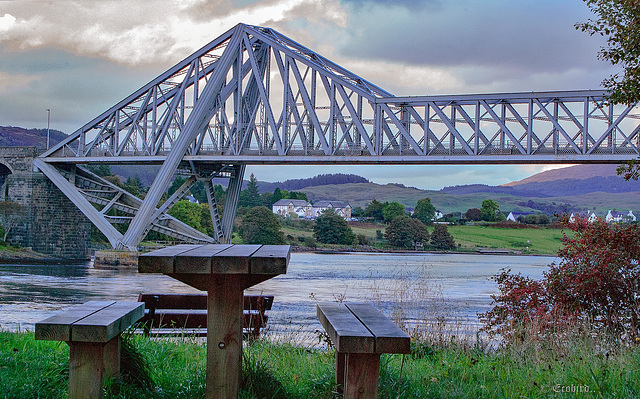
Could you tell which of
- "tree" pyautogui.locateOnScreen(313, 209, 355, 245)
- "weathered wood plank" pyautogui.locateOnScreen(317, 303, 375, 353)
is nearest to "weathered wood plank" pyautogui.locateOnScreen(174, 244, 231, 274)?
"weathered wood plank" pyautogui.locateOnScreen(317, 303, 375, 353)

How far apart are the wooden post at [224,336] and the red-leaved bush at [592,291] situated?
4491 millimetres

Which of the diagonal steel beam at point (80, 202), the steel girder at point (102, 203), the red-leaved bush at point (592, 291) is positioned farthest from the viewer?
the steel girder at point (102, 203)

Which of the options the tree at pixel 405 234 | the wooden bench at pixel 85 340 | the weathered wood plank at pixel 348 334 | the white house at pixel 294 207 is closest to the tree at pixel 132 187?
the tree at pixel 405 234

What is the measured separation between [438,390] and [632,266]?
5.23 m

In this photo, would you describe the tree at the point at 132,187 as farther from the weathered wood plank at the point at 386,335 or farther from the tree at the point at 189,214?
the weathered wood plank at the point at 386,335

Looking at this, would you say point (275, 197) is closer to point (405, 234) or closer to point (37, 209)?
point (405, 234)

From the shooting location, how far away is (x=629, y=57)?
7.80 m

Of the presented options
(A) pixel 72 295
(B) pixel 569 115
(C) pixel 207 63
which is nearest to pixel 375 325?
(A) pixel 72 295

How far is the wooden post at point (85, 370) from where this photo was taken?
4.17 metres

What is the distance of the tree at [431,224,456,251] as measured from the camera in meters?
80.9

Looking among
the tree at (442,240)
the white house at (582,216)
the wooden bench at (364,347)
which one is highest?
the white house at (582,216)

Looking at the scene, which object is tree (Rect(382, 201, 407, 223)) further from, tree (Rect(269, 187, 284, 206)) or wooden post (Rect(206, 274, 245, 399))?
wooden post (Rect(206, 274, 245, 399))

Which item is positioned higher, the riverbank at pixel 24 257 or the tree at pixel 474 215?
the tree at pixel 474 215

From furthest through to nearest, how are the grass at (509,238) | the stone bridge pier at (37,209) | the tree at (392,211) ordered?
1. the tree at (392,211)
2. the grass at (509,238)
3. the stone bridge pier at (37,209)
